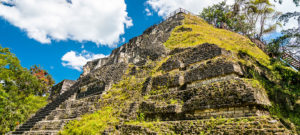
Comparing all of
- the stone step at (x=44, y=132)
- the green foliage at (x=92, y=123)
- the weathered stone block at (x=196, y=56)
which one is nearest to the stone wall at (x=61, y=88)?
the stone step at (x=44, y=132)

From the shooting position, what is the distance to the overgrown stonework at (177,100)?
5.17 meters

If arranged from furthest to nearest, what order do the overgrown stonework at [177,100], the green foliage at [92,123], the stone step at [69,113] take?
the stone step at [69,113] < the green foliage at [92,123] < the overgrown stonework at [177,100]

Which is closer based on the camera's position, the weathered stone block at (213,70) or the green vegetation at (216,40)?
the weathered stone block at (213,70)

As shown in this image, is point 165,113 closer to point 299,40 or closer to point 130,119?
point 130,119

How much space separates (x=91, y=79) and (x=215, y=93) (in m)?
10.5

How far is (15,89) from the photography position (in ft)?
54.9

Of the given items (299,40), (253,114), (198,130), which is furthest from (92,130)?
(299,40)

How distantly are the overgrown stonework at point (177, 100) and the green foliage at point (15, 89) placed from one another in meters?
3.42

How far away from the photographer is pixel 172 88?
26.6 ft

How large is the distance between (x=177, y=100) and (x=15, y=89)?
17216 millimetres

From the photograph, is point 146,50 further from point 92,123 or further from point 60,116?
point 60,116

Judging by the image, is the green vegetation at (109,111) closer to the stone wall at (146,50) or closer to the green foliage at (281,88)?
the stone wall at (146,50)

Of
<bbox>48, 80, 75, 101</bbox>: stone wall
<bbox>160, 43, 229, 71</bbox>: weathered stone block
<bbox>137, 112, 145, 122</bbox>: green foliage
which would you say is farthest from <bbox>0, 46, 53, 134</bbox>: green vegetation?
<bbox>160, 43, 229, 71</bbox>: weathered stone block

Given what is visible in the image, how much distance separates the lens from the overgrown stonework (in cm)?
517
